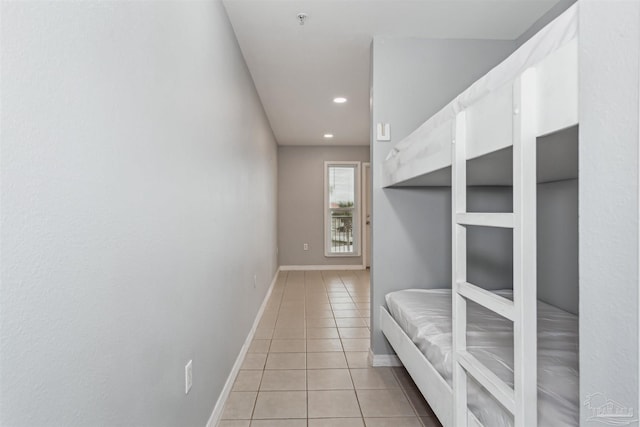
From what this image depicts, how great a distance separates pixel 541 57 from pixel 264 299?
3.80m

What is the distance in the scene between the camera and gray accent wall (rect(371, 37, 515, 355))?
263cm

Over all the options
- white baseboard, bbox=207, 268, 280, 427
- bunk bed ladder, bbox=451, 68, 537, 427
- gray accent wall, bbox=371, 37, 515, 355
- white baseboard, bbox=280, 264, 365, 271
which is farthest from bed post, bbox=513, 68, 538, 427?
white baseboard, bbox=280, 264, 365, 271

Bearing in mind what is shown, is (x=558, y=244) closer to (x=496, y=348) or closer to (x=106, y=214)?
(x=496, y=348)

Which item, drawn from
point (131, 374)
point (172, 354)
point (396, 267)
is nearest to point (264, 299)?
point (396, 267)

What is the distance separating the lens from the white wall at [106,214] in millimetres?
636

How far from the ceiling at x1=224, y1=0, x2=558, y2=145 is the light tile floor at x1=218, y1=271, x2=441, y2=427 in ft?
7.48

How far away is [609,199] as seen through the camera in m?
0.66

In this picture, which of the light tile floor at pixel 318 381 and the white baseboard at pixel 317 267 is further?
the white baseboard at pixel 317 267

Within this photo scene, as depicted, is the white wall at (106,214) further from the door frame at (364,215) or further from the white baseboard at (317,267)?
the door frame at (364,215)

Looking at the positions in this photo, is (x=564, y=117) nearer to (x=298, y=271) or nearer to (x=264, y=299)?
(x=264, y=299)

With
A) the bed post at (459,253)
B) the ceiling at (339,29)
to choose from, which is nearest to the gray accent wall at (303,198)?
the ceiling at (339,29)

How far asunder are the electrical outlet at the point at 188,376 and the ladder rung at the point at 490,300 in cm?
109

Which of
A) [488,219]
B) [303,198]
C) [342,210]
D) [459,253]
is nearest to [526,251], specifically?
[488,219]

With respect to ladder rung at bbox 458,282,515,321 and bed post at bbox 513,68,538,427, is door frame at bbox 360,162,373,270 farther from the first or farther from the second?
bed post at bbox 513,68,538,427
